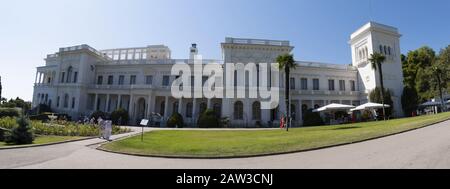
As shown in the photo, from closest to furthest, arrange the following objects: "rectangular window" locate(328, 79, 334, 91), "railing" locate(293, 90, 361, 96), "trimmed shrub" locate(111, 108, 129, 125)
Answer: "trimmed shrub" locate(111, 108, 129, 125) < "railing" locate(293, 90, 361, 96) < "rectangular window" locate(328, 79, 334, 91)

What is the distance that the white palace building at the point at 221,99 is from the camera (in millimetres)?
37312

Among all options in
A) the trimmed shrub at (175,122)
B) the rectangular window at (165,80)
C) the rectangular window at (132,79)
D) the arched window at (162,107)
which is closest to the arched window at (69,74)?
the rectangular window at (132,79)

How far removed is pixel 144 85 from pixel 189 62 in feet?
27.1

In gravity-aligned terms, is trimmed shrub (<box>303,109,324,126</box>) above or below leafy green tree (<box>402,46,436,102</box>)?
below

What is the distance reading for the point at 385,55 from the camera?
131 feet

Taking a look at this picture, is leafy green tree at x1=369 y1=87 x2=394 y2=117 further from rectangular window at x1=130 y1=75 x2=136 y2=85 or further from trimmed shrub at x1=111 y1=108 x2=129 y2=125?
rectangular window at x1=130 y1=75 x2=136 y2=85

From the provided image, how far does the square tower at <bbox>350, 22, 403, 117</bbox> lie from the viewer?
3928cm

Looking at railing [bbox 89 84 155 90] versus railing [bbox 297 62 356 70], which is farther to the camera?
railing [bbox 297 62 356 70]

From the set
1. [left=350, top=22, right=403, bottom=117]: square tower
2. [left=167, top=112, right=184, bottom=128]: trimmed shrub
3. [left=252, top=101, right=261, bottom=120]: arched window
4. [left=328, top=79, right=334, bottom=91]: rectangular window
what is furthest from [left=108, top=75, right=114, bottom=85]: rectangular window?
[left=350, top=22, right=403, bottom=117]: square tower

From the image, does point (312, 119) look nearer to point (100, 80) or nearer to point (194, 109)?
point (194, 109)

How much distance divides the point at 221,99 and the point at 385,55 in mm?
29511

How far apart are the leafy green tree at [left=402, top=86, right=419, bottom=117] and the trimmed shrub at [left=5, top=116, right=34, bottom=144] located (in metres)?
47.4

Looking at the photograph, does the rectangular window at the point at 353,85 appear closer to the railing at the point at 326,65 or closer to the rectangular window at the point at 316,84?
the railing at the point at 326,65

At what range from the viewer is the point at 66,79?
4284 cm
